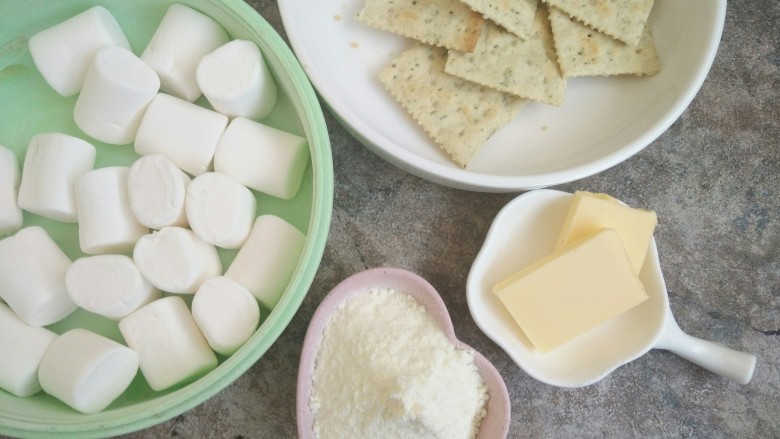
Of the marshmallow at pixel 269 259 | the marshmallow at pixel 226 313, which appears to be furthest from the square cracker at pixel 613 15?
the marshmallow at pixel 226 313

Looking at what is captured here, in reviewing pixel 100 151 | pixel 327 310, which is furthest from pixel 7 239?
pixel 327 310

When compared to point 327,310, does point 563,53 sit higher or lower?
higher

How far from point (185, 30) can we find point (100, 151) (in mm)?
252

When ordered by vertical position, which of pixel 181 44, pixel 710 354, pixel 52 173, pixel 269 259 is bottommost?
pixel 710 354

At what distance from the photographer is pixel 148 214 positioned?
0.95 m

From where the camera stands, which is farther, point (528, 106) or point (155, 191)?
point (528, 106)

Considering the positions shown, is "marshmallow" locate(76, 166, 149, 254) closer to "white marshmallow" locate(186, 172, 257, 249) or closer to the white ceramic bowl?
"white marshmallow" locate(186, 172, 257, 249)

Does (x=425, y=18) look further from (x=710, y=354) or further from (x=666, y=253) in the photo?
(x=710, y=354)

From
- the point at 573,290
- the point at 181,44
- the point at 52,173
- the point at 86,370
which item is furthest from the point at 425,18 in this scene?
the point at 86,370

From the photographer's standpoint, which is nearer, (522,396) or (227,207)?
(227,207)

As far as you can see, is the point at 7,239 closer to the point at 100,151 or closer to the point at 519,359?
the point at 100,151

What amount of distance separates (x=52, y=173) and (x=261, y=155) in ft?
1.01

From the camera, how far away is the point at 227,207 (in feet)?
3.09

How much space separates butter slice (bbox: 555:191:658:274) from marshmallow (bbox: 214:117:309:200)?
419 millimetres
